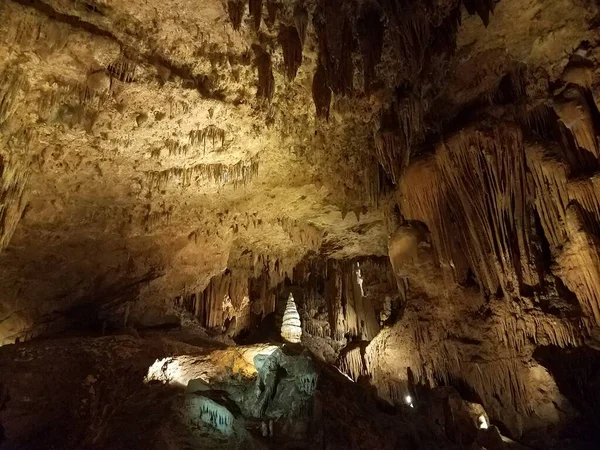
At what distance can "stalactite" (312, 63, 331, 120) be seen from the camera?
27.9 feet

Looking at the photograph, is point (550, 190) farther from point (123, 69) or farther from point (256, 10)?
point (123, 69)

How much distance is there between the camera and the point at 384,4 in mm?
7375

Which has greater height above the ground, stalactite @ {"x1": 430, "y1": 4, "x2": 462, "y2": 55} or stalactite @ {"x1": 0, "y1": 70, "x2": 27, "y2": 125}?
stalactite @ {"x1": 430, "y1": 4, "x2": 462, "y2": 55}

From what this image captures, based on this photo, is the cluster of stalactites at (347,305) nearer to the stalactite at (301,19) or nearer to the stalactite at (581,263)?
the stalactite at (581,263)

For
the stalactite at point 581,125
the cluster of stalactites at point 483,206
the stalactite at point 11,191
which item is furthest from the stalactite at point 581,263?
the stalactite at point 11,191

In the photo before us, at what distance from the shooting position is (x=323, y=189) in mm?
11664

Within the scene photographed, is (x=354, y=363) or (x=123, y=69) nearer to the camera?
(x=123, y=69)

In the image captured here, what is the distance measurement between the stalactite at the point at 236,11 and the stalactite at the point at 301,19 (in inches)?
31.7

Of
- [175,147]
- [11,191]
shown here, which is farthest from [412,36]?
[11,191]

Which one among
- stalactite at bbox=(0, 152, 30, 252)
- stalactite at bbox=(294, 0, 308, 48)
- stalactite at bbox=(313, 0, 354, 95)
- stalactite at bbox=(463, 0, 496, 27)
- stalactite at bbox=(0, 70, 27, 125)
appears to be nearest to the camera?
stalactite at bbox=(294, 0, 308, 48)

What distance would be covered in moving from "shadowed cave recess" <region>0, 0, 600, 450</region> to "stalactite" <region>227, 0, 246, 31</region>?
50 millimetres

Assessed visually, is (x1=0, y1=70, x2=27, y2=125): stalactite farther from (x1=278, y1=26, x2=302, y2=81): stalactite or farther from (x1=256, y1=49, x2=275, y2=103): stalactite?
(x1=278, y1=26, x2=302, y2=81): stalactite

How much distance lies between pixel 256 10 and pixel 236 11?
1.02 ft

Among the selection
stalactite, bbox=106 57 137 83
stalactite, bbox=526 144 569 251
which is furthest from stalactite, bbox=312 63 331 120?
stalactite, bbox=526 144 569 251
